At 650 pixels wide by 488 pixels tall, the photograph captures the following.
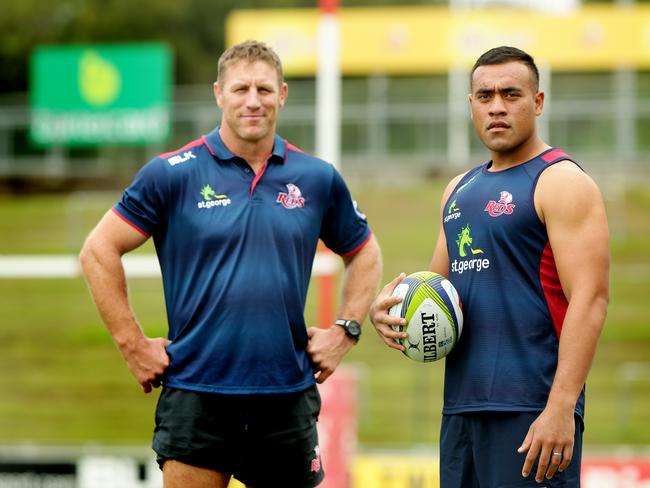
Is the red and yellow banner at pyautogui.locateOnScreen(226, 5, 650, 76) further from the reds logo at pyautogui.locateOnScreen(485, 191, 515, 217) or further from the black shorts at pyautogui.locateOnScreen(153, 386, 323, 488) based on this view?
the reds logo at pyautogui.locateOnScreen(485, 191, 515, 217)

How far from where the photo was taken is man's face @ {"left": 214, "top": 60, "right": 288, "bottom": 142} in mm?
3549

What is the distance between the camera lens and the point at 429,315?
3.20 m

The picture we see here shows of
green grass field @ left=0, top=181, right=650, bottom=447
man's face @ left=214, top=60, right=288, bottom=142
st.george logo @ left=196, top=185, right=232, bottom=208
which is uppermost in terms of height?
man's face @ left=214, top=60, right=288, bottom=142

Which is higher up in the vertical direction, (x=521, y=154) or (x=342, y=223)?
(x=521, y=154)

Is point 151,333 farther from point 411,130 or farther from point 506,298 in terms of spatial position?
point 506,298

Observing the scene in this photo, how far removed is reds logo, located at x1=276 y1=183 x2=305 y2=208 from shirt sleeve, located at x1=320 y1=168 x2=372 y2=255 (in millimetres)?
143

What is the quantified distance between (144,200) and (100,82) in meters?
12.6

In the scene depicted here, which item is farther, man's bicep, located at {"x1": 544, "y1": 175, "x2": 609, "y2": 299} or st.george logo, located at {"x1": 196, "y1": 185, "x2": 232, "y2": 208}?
st.george logo, located at {"x1": 196, "y1": 185, "x2": 232, "y2": 208}

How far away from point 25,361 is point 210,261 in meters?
10.4

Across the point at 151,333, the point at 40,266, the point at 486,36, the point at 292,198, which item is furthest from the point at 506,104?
the point at 486,36

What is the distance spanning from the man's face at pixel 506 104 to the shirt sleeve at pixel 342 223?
2.33 feet

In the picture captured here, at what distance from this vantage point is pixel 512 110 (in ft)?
10.3

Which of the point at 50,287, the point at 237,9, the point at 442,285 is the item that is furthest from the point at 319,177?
the point at 237,9

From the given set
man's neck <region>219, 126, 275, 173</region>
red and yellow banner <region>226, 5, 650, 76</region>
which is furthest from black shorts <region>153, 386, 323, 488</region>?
red and yellow banner <region>226, 5, 650, 76</region>
